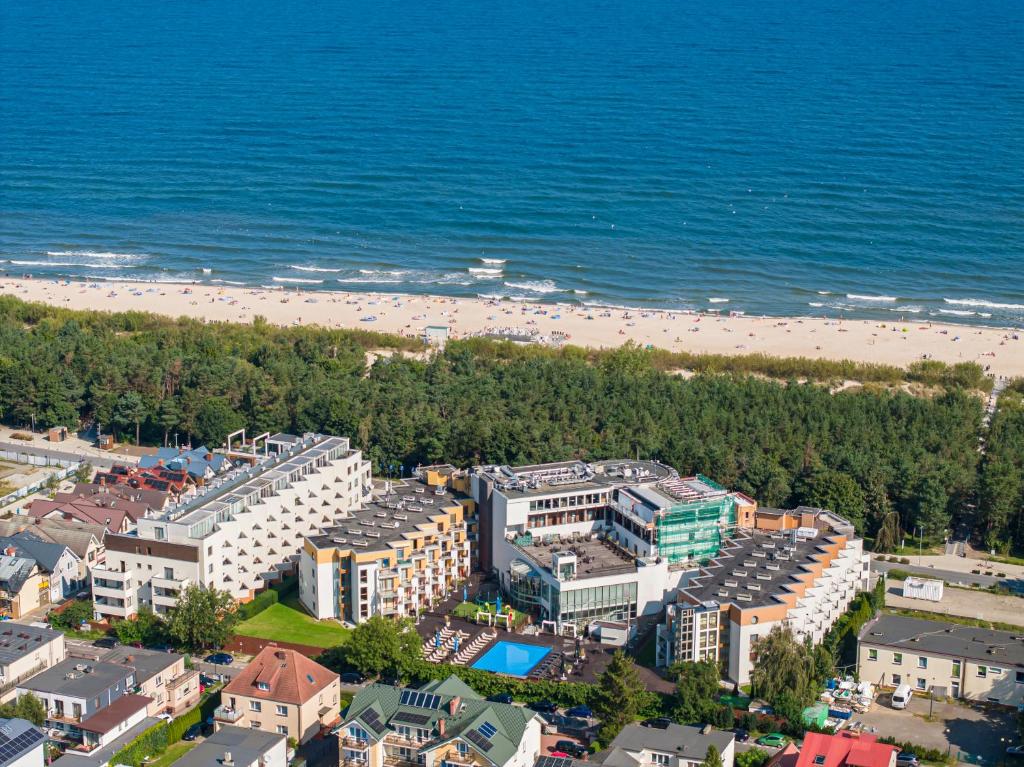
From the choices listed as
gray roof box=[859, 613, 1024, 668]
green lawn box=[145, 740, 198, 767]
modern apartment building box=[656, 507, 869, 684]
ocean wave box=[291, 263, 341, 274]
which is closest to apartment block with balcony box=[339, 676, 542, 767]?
green lawn box=[145, 740, 198, 767]

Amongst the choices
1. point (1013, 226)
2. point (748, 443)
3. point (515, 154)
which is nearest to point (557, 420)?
point (748, 443)

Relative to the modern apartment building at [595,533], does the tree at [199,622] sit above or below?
below

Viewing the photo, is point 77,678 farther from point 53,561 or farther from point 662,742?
point 662,742

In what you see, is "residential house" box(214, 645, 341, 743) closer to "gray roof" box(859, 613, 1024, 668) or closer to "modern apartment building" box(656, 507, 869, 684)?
"modern apartment building" box(656, 507, 869, 684)

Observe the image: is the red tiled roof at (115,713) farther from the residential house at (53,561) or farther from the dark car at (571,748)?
the dark car at (571,748)

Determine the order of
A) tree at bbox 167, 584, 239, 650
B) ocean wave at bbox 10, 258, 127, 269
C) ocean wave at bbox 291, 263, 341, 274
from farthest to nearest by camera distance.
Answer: ocean wave at bbox 10, 258, 127, 269, ocean wave at bbox 291, 263, 341, 274, tree at bbox 167, 584, 239, 650

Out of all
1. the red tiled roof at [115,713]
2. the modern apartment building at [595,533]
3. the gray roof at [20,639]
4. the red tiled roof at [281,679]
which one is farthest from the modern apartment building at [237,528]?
the red tiled roof at [281,679]
